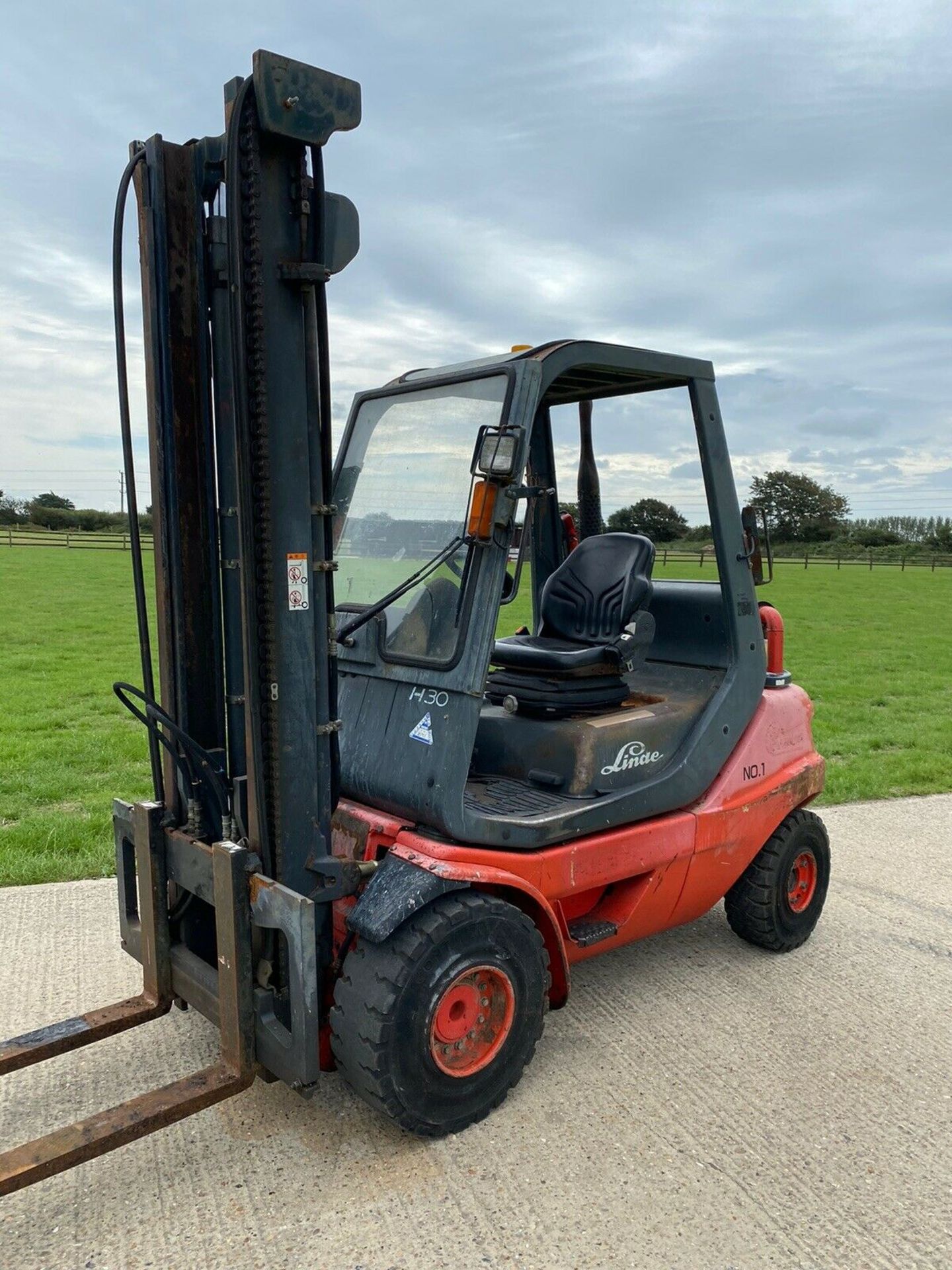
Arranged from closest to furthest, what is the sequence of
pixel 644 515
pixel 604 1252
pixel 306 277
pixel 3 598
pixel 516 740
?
pixel 604 1252 < pixel 306 277 < pixel 516 740 < pixel 644 515 < pixel 3 598

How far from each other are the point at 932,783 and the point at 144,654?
6936 mm

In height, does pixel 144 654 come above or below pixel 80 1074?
above

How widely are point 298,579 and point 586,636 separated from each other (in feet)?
5.42

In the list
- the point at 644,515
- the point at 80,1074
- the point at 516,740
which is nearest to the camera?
the point at 80,1074

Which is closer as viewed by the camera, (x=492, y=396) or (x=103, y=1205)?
(x=103, y=1205)

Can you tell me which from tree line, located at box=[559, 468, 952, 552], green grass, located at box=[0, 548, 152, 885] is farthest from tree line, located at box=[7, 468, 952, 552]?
green grass, located at box=[0, 548, 152, 885]

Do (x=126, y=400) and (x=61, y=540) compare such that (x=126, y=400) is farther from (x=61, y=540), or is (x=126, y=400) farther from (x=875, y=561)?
(x=875, y=561)

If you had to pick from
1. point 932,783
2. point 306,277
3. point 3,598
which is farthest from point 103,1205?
point 3,598

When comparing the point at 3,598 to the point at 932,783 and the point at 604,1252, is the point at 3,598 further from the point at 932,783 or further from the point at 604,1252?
the point at 604,1252

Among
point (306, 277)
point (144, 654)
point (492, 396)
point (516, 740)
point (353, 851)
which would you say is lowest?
point (353, 851)

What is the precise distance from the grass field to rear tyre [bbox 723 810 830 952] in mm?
1321

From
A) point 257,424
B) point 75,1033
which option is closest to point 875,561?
point 257,424

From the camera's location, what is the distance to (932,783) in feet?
27.2

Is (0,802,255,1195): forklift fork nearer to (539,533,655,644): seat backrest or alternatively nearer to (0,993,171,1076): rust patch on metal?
(0,993,171,1076): rust patch on metal
